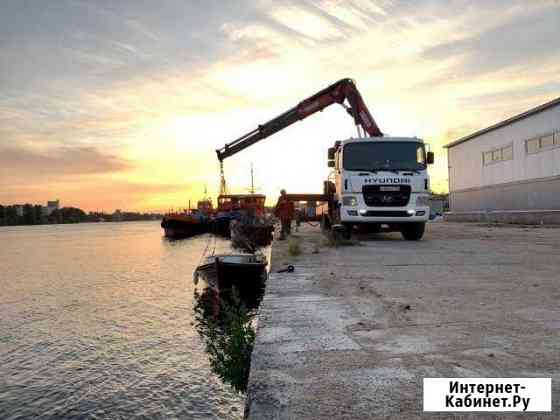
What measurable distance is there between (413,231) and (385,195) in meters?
2.96

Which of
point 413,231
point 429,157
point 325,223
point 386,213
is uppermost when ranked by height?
point 429,157

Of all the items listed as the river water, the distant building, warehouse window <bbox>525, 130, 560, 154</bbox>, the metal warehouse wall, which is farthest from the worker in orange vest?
warehouse window <bbox>525, 130, 560, 154</bbox>

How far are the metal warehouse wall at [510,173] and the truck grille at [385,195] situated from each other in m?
15.1

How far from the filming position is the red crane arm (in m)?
21.6

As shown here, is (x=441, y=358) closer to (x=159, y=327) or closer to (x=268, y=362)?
(x=268, y=362)

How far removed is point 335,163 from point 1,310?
1351 cm

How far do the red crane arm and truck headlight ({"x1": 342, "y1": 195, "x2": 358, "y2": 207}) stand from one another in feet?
27.6

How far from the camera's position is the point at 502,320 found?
4.58 meters

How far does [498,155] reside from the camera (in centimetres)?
2977

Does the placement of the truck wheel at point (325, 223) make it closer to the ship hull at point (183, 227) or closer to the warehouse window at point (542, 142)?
the warehouse window at point (542, 142)

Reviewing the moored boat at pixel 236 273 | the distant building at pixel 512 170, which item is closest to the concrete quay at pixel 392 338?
the moored boat at pixel 236 273

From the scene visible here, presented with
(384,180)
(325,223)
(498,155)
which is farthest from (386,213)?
(498,155)

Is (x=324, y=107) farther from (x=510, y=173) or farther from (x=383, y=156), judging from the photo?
(x=510, y=173)

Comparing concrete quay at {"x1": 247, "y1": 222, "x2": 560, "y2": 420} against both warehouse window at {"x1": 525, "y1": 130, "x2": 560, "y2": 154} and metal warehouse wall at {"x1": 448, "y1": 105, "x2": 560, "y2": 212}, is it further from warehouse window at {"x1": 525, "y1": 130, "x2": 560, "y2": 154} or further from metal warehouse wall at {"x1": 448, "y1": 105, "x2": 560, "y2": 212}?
metal warehouse wall at {"x1": 448, "y1": 105, "x2": 560, "y2": 212}
